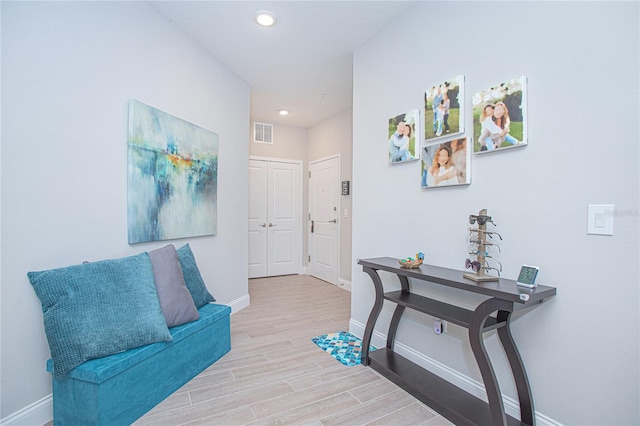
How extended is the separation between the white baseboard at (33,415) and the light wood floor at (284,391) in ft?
1.68

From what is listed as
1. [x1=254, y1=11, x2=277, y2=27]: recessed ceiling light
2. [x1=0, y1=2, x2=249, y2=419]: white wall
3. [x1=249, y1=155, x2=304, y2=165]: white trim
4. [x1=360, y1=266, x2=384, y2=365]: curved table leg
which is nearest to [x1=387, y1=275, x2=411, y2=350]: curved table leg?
[x1=360, y1=266, x2=384, y2=365]: curved table leg

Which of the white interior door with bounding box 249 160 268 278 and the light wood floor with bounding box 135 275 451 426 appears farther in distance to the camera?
the white interior door with bounding box 249 160 268 278

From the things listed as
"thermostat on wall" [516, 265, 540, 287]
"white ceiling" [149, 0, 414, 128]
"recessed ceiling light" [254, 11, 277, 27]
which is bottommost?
"thermostat on wall" [516, 265, 540, 287]

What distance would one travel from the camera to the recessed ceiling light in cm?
239

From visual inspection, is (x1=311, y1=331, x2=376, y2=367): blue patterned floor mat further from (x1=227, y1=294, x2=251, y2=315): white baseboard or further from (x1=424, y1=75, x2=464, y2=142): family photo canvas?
(x1=424, y1=75, x2=464, y2=142): family photo canvas

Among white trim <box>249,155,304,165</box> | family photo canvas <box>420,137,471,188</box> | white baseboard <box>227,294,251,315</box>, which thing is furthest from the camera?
white trim <box>249,155,304,165</box>

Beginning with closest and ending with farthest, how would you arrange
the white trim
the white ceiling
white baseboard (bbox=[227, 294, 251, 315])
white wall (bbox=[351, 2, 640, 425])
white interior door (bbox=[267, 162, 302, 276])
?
white wall (bbox=[351, 2, 640, 425]) < the white ceiling < white baseboard (bbox=[227, 294, 251, 315]) < the white trim < white interior door (bbox=[267, 162, 302, 276])

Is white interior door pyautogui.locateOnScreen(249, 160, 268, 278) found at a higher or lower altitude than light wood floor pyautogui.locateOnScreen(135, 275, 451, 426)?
higher

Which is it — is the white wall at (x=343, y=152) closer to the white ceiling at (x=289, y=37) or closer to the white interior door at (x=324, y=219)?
the white interior door at (x=324, y=219)

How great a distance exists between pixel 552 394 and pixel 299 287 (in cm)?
351

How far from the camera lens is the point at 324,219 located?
A: 5195 millimetres

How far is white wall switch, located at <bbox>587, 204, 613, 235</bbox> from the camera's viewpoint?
1308mm

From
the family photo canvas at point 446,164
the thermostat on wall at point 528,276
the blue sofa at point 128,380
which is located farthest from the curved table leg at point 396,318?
the blue sofa at point 128,380

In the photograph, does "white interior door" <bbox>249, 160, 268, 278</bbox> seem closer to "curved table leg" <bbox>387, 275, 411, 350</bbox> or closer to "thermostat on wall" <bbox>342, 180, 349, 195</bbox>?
"thermostat on wall" <bbox>342, 180, 349, 195</bbox>
